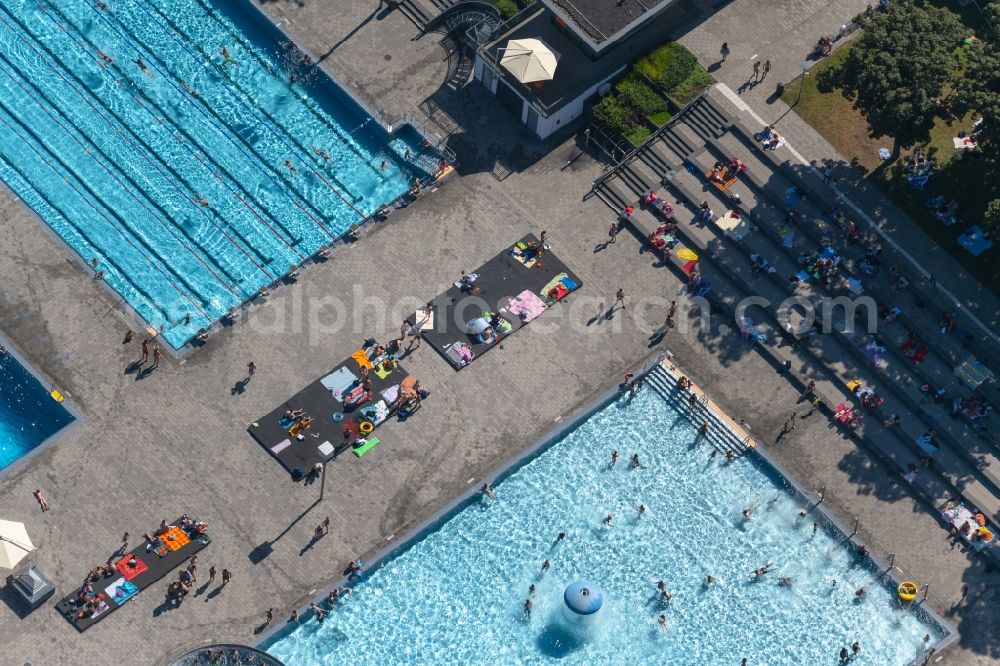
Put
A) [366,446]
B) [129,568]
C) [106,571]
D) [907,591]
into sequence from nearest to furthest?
[106,571] < [129,568] < [907,591] < [366,446]

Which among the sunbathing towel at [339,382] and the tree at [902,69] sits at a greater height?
the sunbathing towel at [339,382]

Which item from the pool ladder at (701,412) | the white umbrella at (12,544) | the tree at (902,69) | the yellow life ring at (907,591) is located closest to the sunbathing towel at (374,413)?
the pool ladder at (701,412)

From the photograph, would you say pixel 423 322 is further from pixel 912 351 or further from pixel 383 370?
pixel 912 351

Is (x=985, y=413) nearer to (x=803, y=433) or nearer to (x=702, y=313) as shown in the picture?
Answer: (x=803, y=433)

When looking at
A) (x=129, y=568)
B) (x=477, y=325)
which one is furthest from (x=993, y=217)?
(x=129, y=568)

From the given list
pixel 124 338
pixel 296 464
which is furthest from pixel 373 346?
pixel 124 338

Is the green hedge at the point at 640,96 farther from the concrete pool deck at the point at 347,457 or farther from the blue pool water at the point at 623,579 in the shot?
the blue pool water at the point at 623,579
